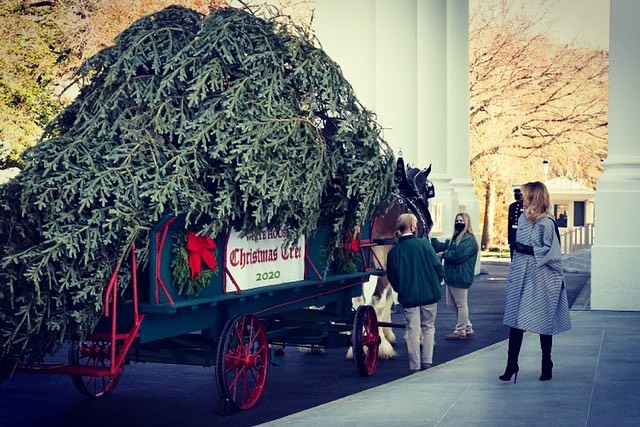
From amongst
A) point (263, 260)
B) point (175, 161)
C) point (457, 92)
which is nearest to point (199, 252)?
point (175, 161)

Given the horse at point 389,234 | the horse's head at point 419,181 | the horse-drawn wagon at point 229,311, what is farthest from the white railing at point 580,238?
the horse-drawn wagon at point 229,311

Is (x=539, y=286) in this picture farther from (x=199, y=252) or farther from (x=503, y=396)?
(x=199, y=252)

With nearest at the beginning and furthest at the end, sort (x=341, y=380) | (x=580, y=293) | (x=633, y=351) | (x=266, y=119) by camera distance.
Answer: (x=266, y=119) → (x=341, y=380) → (x=633, y=351) → (x=580, y=293)

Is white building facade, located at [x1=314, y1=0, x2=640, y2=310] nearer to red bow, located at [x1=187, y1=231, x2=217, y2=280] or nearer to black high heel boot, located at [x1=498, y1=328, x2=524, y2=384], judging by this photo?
black high heel boot, located at [x1=498, y1=328, x2=524, y2=384]

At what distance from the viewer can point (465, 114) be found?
99.0ft

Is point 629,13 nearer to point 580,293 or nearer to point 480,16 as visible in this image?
point 580,293

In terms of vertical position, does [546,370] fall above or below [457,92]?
below

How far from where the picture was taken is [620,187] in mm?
18156

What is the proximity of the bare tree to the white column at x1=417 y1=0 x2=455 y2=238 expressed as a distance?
54.4 feet

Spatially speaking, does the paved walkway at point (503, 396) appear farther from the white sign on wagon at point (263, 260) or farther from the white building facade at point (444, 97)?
the white building facade at point (444, 97)

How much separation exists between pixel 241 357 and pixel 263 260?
2.64 feet

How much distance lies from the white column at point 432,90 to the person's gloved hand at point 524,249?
1514 cm

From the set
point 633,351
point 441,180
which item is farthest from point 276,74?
point 441,180

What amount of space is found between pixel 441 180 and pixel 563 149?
19.6 metres
